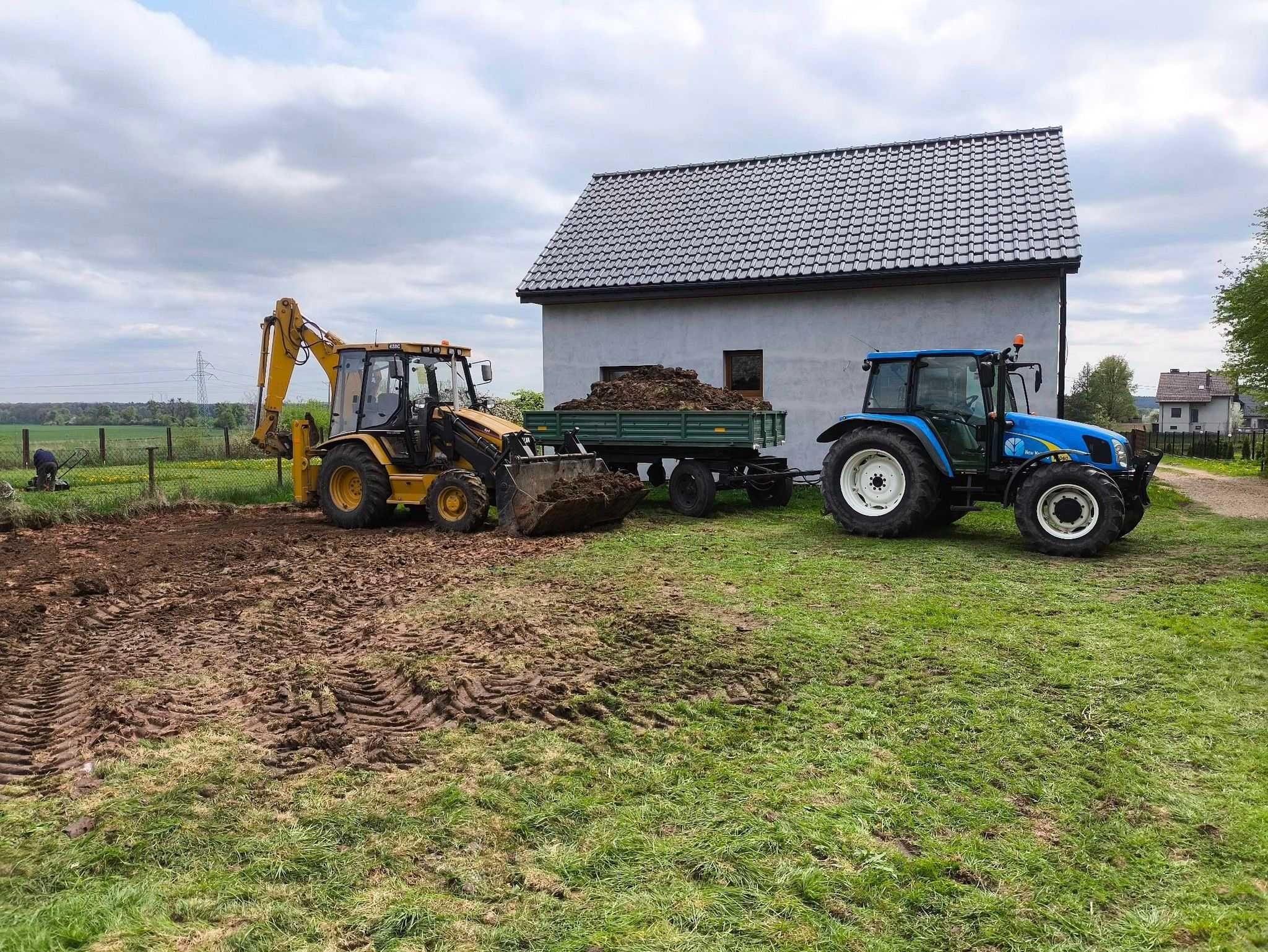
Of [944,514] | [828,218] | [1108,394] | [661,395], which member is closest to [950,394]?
[944,514]

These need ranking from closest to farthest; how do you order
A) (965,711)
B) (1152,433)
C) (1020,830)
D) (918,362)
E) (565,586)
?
(1020,830), (965,711), (565,586), (918,362), (1152,433)

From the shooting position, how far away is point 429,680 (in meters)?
5.20

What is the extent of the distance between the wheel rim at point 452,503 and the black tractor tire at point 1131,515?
23.6ft

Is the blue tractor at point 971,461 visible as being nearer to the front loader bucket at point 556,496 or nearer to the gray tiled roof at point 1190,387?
the front loader bucket at point 556,496

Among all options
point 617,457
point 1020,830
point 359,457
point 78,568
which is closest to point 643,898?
point 1020,830

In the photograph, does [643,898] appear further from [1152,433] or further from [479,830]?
[1152,433]

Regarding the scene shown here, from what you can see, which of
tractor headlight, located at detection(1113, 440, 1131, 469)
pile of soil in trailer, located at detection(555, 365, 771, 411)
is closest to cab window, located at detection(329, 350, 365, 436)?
pile of soil in trailer, located at detection(555, 365, 771, 411)

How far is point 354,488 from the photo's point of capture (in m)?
12.2

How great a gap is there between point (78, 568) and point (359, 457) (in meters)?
3.57

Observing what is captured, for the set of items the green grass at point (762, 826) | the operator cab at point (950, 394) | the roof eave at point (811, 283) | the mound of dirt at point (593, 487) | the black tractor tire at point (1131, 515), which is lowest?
the green grass at point (762, 826)

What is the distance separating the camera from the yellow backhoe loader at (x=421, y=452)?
11.0 meters

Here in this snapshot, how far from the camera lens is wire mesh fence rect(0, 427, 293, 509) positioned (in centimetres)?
1490

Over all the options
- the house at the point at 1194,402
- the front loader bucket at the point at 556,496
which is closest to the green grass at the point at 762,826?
the front loader bucket at the point at 556,496

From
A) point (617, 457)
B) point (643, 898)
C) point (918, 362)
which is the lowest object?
point (643, 898)
